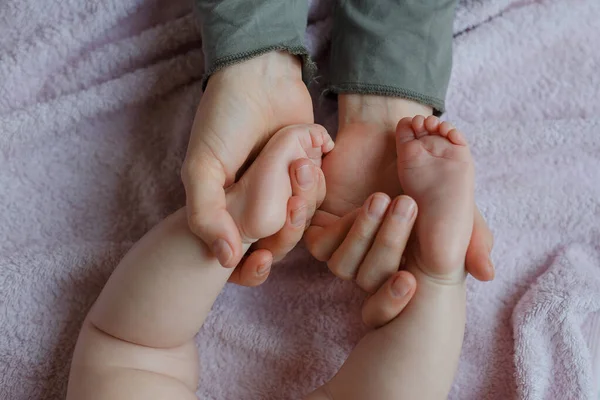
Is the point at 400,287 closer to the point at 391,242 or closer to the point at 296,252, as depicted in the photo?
the point at 391,242

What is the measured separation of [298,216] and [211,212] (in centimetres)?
9

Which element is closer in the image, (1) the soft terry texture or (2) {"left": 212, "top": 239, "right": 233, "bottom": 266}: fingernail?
(2) {"left": 212, "top": 239, "right": 233, "bottom": 266}: fingernail

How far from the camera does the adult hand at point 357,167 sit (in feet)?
2.60

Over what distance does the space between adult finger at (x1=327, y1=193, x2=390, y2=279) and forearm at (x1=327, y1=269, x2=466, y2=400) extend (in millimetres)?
66

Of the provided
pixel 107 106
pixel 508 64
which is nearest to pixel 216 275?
pixel 107 106

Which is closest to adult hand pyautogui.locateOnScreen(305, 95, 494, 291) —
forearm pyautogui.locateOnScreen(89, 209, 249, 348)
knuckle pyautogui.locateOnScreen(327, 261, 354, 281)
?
knuckle pyautogui.locateOnScreen(327, 261, 354, 281)

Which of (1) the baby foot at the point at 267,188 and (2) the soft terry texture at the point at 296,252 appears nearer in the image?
(1) the baby foot at the point at 267,188

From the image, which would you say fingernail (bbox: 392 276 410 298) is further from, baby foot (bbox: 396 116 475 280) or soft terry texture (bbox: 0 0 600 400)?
soft terry texture (bbox: 0 0 600 400)

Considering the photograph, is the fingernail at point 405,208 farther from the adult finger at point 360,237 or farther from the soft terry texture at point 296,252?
the soft terry texture at point 296,252

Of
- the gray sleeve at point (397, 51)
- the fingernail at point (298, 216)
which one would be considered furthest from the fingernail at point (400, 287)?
the gray sleeve at point (397, 51)

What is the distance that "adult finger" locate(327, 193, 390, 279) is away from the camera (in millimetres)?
742

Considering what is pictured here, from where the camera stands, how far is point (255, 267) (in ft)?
2.49

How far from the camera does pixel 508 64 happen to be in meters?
0.99

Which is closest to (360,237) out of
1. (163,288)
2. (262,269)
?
(262,269)
